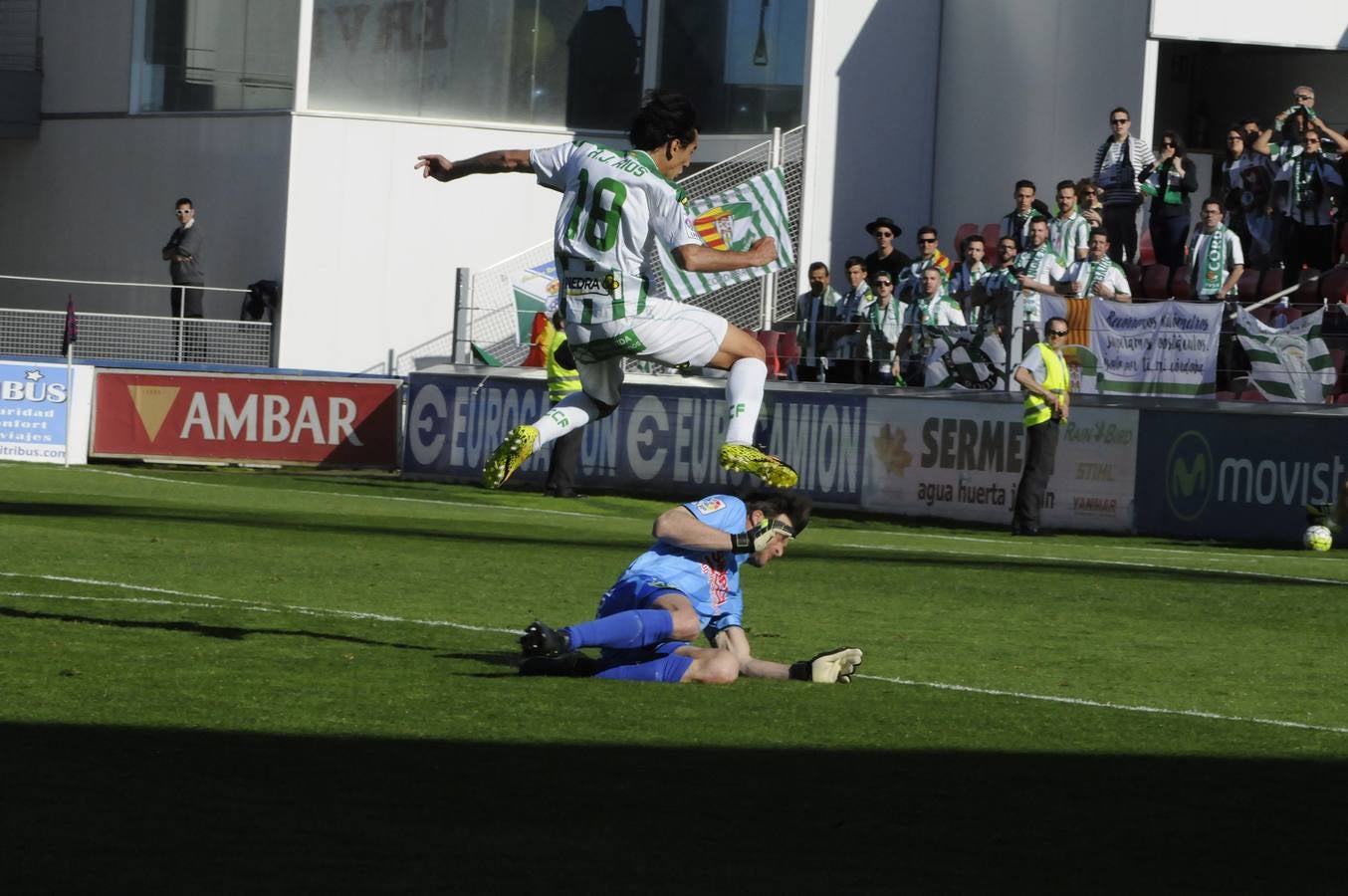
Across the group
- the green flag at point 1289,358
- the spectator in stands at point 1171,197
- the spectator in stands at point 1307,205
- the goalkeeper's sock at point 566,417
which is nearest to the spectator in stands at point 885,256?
the spectator in stands at point 1171,197

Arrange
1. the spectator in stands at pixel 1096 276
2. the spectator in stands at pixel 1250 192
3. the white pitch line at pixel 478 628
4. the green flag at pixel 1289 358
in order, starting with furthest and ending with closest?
1. the spectator in stands at pixel 1250 192
2. the spectator in stands at pixel 1096 276
3. the green flag at pixel 1289 358
4. the white pitch line at pixel 478 628

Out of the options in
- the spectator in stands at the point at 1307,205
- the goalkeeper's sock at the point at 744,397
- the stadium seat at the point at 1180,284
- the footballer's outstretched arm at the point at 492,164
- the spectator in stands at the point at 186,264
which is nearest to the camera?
the goalkeeper's sock at the point at 744,397

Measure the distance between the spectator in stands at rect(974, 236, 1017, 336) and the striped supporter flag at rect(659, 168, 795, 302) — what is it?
4.04 meters

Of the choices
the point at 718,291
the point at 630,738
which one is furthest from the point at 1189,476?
the point at 630,738

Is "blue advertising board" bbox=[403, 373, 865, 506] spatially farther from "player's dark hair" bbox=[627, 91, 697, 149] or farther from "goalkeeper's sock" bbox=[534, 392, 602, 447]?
"player's dark hair" bbox=[627, 91, 697, 149]

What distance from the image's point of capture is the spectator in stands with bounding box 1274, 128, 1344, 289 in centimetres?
2281

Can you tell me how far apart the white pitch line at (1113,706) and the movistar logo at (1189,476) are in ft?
39.3

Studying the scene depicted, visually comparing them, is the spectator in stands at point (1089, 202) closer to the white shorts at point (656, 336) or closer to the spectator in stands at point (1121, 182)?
the spectator in stands at point (1121, 182)

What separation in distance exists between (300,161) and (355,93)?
135 cm

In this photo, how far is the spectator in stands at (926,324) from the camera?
2314 cm

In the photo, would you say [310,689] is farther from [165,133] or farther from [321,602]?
[165,133]

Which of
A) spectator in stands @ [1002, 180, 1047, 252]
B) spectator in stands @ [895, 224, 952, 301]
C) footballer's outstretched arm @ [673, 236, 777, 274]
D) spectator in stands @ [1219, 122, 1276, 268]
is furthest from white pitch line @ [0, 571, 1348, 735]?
spectator in stands @ [1219, 122, 1276, 268]

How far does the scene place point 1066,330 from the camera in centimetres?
2098

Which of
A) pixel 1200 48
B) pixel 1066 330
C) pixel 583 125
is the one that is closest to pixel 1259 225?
pixel 1066 330
